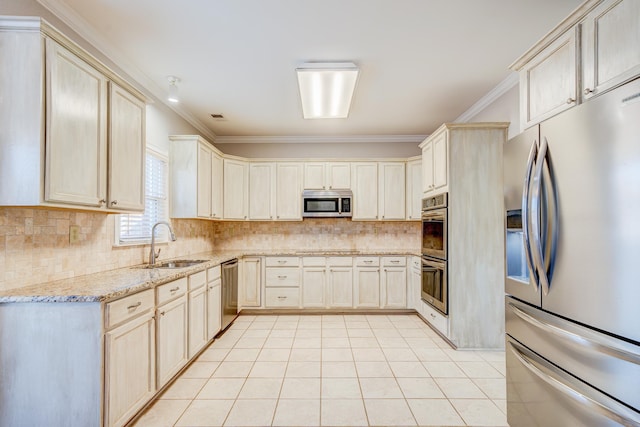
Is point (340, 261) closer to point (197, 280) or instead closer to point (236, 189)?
point (236, 189)

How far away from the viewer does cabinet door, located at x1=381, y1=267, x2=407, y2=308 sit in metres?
4.58

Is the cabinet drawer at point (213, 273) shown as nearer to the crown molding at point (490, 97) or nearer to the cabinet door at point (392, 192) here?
the cabinet door at point (392, 192)

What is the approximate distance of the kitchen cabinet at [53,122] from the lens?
65.0 inches

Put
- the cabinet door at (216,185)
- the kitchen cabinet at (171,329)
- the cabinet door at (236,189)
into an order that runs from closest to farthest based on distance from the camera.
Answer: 1. the kitchen cabinet at (171,329)
2. the cabinet door at (216,185)
3. the cabinet door at (236,189)

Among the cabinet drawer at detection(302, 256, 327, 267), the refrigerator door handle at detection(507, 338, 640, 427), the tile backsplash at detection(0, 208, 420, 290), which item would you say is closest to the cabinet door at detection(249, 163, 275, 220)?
the tile backsplash at detection(0, 208, 420, 290)

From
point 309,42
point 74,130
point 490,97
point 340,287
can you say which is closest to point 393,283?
point 340,287

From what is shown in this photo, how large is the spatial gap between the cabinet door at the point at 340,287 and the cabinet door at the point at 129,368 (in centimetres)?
270

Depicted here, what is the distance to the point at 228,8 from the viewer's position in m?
2.18

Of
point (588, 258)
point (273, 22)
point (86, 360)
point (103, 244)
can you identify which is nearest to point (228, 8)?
point (273, 22)

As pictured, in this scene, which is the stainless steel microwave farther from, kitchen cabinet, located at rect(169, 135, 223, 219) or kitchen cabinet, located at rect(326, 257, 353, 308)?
kitchen cabinet, located at rect(169, 135, 223, 219)

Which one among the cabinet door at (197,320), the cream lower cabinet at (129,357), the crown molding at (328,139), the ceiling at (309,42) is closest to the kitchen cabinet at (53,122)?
the ceiling at (309,42)

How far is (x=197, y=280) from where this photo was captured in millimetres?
3021

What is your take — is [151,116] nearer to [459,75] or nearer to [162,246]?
[162,246]

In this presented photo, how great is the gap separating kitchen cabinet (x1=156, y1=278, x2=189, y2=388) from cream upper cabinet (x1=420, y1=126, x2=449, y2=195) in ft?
9.00
